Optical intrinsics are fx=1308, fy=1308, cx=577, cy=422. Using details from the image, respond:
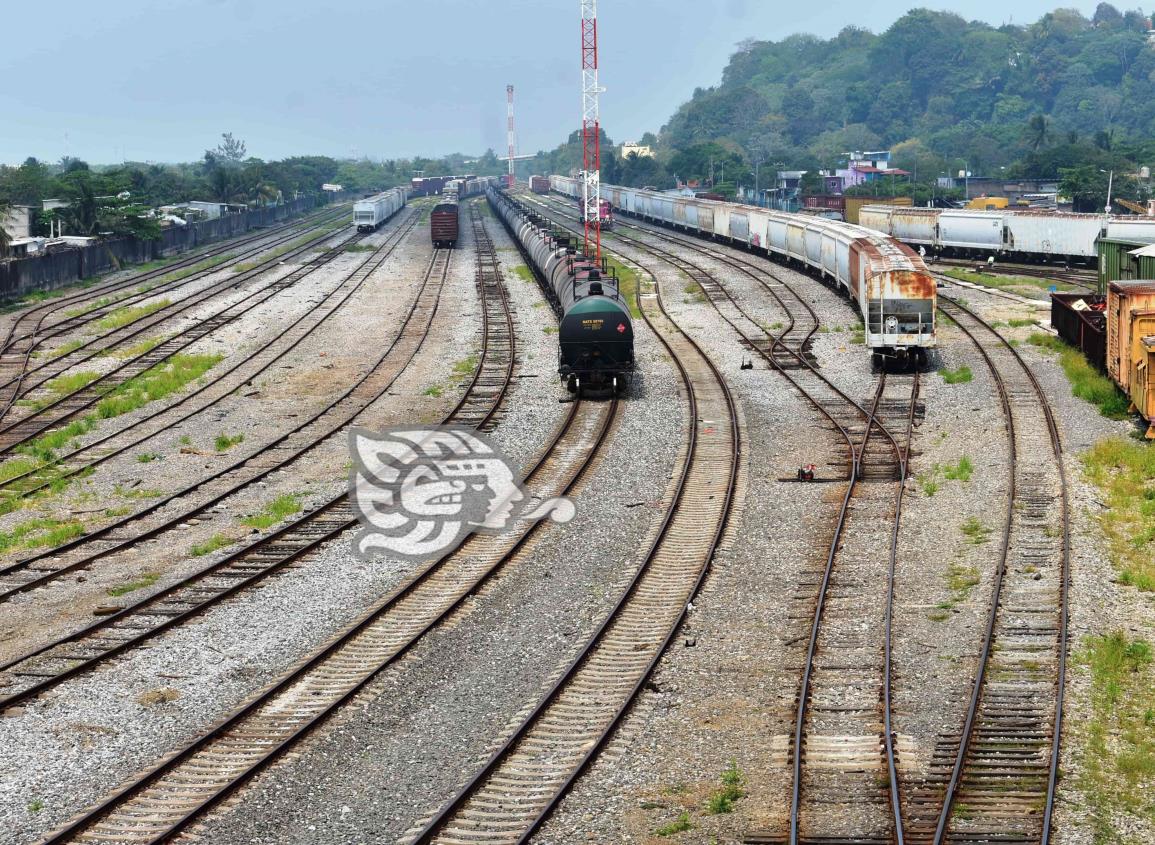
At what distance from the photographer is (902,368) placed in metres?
35.1

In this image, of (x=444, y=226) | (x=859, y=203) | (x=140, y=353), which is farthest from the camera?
(x=859, y=203)

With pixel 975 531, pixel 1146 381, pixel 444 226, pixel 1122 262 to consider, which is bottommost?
pixel 975 531

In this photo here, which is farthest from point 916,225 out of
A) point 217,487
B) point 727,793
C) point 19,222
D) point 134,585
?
point 727,793

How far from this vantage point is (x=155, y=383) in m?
36.3

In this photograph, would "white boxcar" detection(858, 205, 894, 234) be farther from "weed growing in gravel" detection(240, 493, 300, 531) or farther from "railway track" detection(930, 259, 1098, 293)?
"weed growing in gravel" detection(240, 493, 300, 531)

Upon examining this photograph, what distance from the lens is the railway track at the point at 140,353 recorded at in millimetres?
31859

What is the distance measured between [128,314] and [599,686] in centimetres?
4057

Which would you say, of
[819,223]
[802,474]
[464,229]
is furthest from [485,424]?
[464,229]

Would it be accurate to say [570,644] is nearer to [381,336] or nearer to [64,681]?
[64,681]

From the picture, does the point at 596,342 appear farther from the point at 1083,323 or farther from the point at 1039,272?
the point at 1039,272

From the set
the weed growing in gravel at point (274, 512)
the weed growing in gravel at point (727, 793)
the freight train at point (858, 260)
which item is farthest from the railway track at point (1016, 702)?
the weed growing in gravel at point (274, 512)

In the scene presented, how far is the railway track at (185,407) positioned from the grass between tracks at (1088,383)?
69.9 ft

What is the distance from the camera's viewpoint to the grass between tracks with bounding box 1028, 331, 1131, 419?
28.7 m

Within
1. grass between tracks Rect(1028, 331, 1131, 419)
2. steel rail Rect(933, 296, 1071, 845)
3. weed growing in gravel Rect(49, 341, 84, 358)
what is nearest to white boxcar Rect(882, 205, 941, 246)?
grass between tracks Rect(1028, 331, 1131, 419)
